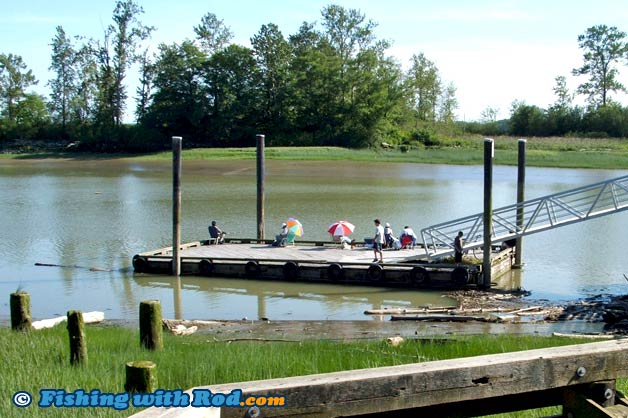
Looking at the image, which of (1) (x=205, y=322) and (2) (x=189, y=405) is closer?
(2) (x=189, y=405)

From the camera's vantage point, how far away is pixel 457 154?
76938 millimetres

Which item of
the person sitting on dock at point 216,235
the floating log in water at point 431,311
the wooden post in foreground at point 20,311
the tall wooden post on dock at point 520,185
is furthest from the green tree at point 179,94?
the wooden post in foreground at point 20,311

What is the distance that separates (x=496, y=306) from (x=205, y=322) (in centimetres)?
726

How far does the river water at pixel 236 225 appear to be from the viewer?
2088cm

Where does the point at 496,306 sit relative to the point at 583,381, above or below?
below

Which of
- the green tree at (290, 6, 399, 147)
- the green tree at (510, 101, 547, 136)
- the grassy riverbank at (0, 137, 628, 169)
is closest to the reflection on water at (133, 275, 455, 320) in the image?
the grassy riverbank at (0, 137, 628, 169)

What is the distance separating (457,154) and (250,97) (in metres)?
23.8

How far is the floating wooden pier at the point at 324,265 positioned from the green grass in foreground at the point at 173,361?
8180mm

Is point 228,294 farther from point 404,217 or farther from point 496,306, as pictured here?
point 404,217

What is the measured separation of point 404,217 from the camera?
36.3 m

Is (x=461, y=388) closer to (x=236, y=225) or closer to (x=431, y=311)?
(x=431, y=311)

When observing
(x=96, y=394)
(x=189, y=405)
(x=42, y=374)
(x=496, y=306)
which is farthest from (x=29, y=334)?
(x=496, y=306)

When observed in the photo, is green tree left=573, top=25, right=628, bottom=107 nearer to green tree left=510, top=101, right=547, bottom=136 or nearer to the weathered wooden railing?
green tree left=510, top=101, right=547, bottom=136

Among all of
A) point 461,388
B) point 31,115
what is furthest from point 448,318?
point 31,115
